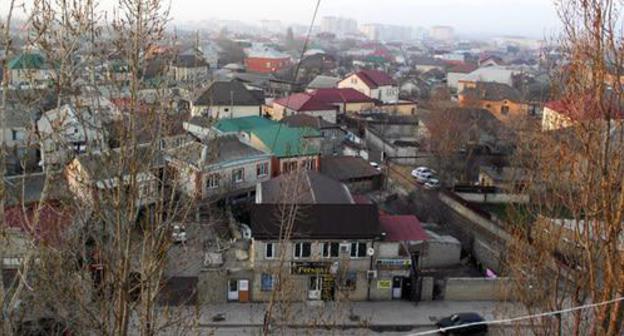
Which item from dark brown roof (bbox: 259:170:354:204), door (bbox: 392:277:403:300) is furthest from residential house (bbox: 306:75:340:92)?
door (bbox: 392:277:403:300)

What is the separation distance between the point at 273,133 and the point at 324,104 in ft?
20.8

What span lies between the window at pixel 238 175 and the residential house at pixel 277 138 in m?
0.75

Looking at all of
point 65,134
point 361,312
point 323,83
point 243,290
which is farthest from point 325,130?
point 65,134

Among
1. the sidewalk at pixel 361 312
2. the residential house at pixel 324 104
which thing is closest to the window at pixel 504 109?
the residential house at pixel 324 104

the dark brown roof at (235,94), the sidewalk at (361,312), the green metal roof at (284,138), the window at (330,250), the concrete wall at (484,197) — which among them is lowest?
the sidewalk at (361,312)

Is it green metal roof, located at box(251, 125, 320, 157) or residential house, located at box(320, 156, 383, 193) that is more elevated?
green metal roof, located at box(251, 125, 320, 157)

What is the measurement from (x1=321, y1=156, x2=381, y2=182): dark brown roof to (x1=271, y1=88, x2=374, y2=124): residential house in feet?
15.7

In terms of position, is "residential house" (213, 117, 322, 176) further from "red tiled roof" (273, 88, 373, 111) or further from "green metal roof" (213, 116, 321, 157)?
"red tiled roof" (273, 88, 373, 111)

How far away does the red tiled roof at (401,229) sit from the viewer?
877cm

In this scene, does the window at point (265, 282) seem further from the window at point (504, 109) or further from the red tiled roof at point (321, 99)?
the window at point (504, 109)

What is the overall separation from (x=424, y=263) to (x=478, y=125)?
890 centimetres

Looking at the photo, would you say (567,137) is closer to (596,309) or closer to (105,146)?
(596,309)

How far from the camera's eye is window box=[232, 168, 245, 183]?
11.6 metres

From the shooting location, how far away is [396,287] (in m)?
8.66
